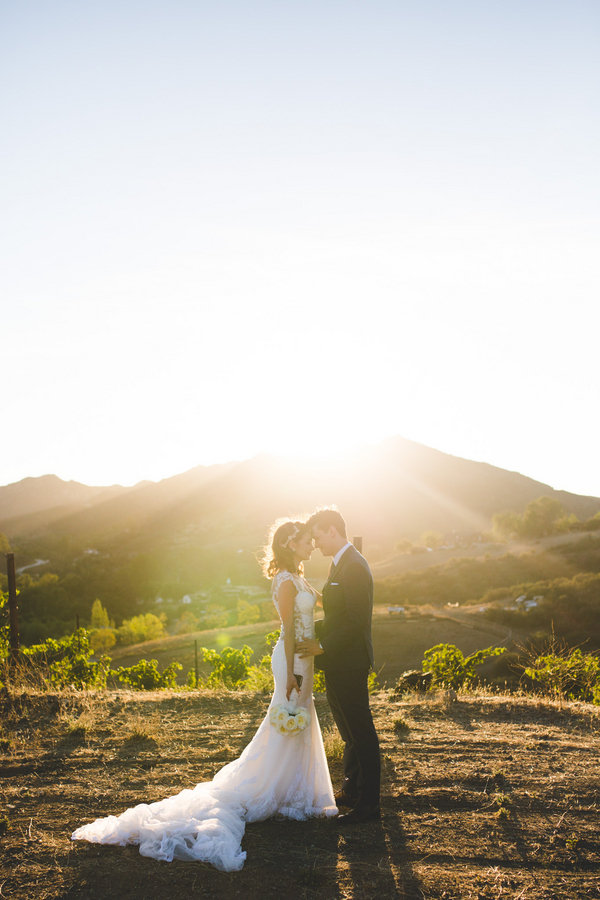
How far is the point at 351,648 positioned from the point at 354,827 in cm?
138

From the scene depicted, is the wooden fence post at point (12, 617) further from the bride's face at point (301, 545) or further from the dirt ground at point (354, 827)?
the bride's face at point (301, 545)

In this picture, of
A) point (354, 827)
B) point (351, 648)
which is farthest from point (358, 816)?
point (351, 648)

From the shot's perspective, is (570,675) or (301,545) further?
(570,675)

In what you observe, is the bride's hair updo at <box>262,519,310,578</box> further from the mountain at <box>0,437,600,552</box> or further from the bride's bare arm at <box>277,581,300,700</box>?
the mountain at <box>0,437,600,552</box>

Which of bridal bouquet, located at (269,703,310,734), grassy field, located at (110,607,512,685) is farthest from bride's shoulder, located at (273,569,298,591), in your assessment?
grassy field, located at (110,607,512,685)

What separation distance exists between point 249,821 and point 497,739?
358cm

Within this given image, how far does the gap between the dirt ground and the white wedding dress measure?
10cm

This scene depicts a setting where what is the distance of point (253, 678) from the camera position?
1162 centimetres

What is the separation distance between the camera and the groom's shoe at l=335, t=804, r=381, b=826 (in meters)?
5.12

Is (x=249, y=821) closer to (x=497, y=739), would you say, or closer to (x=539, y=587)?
(x=497, y=739)

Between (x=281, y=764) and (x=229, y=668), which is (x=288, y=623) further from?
(x=229, y=668)

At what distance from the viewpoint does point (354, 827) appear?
5066 mm

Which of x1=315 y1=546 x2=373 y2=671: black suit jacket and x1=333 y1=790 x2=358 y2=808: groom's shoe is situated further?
x1=333 y1=790 x2=358 y2=808: groom's shoe

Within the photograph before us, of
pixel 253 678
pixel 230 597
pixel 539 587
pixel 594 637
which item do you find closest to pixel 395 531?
pixel 230 597
